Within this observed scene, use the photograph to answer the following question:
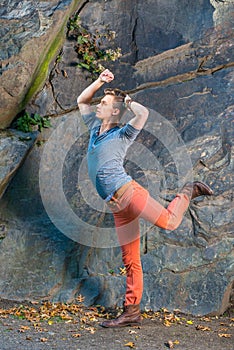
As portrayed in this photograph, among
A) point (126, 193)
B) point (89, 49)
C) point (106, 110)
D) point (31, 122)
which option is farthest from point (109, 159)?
point (89, 49)

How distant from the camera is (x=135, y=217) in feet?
19.3

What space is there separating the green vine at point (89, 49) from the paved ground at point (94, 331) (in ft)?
9.25

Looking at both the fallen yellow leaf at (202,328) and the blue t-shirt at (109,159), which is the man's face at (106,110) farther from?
the fallen yellow leaf at (202,328)

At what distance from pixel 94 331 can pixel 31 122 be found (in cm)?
275

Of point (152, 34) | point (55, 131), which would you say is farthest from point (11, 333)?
point (152, 34)

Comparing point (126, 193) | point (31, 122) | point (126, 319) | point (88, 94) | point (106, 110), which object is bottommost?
point (126, 319)

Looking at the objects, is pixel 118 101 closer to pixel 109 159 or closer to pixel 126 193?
pixel 109 159

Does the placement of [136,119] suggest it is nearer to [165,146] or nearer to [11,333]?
[165,146]

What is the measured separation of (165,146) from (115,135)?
1606 millimetres

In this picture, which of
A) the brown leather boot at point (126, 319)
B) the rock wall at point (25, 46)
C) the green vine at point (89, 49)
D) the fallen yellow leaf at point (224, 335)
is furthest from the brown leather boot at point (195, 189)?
the rock wall at point (25, 46)

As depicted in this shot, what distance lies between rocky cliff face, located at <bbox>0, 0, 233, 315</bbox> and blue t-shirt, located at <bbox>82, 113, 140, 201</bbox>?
1.41 metres

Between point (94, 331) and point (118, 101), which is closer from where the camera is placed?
point (94, 331)

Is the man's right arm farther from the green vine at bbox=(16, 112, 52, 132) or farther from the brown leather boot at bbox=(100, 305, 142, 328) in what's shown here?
the brown leather boot at bbox=(100, 305, 142, 328)

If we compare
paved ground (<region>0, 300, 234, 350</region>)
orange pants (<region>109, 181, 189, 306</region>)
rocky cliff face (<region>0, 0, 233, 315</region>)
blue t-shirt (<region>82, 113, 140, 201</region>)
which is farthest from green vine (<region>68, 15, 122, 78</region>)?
paved ground (<region>0, 300, 234, 350</region>)
